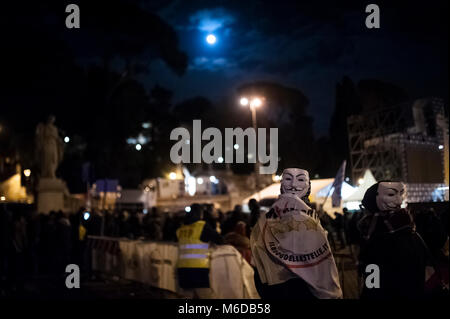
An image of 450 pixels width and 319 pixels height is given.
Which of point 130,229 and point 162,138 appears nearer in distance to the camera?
point 130,229

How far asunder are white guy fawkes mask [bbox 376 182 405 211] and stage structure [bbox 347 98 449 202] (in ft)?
50.4

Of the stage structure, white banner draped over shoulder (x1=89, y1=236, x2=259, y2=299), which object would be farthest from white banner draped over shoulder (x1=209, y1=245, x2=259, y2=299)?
the stage structure

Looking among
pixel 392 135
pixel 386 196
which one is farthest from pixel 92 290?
pixel 392 135

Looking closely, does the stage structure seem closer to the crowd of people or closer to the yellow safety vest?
the crowd of people

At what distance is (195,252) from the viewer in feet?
21.1

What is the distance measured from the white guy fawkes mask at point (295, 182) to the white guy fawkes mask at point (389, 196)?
593 mm

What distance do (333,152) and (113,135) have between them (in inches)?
824

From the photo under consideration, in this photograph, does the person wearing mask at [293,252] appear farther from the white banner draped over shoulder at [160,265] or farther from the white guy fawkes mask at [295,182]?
the white banner draped over shoulder at [160,265]

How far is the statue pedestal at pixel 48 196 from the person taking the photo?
17.3 m

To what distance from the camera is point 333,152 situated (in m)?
42.2

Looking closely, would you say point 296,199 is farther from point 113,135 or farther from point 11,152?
point 11,152

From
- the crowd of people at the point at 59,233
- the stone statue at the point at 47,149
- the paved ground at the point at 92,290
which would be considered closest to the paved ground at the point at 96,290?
the paved ground at the point at 92,290

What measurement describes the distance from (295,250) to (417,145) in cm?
1774
